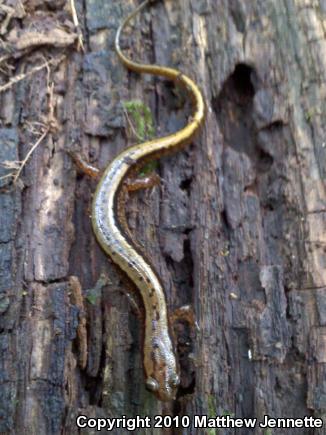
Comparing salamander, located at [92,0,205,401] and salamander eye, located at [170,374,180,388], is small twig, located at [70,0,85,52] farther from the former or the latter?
salamander eye, located at [170,374,180,388]

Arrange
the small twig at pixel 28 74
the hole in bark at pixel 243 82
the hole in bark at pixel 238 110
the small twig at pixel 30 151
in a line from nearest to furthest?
the small twig at pixel 30 151 < the small twig at pixel 28 74 < the hole in bark at pixel 238 110 < the hole in bark at pixel 243 82

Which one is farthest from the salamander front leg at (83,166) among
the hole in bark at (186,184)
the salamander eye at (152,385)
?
the salamander eye at (152,385)

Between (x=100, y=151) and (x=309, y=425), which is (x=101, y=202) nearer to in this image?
(x=100, y=151)

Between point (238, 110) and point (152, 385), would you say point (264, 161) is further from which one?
point (152, 385)

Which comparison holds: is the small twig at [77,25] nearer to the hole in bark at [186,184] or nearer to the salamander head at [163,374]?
the hole in bark at [186,184]

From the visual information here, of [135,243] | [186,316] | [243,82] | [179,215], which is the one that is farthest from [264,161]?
[186,316]

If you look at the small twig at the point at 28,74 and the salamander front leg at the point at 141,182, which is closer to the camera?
the salamander front leg at the point at 141,182

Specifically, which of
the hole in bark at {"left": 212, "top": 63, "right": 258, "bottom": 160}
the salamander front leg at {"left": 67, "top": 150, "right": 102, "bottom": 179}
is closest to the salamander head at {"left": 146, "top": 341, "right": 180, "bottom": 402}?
the salamander front leg at {"left": 67, "top": 150, "right": 102, "bottom": 179}

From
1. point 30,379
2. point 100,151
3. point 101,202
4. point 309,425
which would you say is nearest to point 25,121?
point 100,151
